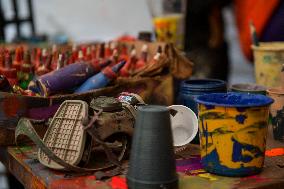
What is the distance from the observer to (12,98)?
2.02 m

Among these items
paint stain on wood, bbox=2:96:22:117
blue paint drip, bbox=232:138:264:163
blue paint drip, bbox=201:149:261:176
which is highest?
paint stain on wood, bbox=2:96:22:117

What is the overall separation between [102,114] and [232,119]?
47 cm

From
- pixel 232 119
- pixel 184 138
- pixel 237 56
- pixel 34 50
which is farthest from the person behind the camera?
pixel 237 56

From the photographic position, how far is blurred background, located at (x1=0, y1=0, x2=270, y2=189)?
166 inches

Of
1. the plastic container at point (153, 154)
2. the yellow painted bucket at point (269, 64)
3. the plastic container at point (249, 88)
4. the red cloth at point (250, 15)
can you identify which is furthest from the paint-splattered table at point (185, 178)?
the red cloth at point (250, 15)

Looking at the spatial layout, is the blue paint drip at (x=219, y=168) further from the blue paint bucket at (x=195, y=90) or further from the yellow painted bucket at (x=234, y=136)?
the blue paint bucket at (x=195, y=90)

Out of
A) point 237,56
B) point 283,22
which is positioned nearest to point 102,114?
point 283,22

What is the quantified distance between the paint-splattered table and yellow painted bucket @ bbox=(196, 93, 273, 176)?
4 cm

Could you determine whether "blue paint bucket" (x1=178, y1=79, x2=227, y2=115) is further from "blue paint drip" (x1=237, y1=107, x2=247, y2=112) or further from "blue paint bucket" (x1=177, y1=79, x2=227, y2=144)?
"blue paint drip" (x1=237, y1=107, x2=247, y2=112)

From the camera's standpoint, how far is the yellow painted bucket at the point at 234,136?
1.62 metres

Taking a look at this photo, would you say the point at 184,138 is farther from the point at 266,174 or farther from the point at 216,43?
the point at 216,43

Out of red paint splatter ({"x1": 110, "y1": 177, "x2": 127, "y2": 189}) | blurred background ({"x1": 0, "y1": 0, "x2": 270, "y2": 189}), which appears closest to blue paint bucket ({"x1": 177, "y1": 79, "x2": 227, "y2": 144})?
red paint splatter ({"x1": 110, "y1": 177, "x2": 127, "y2": 189})

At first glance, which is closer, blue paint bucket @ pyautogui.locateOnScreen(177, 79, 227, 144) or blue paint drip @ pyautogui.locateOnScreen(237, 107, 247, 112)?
blue paint drip @ pyautogui.locateOnScreen(237, 107, 247, 112)

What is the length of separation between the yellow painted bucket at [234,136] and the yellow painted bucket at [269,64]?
1072 millimetres
